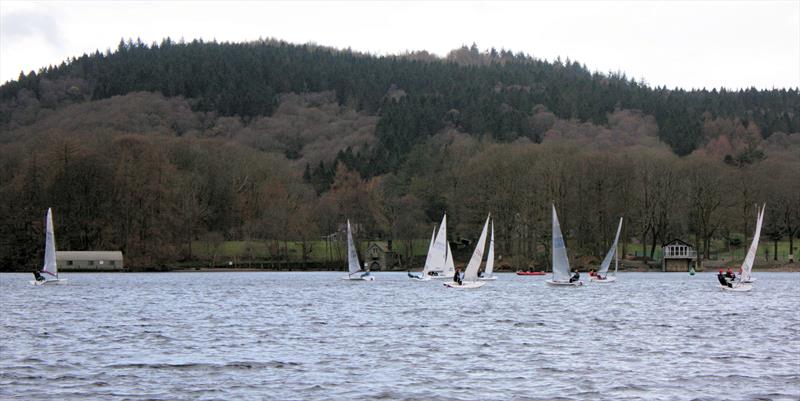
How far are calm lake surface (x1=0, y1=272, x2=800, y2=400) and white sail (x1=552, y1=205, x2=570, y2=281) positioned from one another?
348 inches

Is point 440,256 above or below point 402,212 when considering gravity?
below

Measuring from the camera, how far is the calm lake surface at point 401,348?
99.6 ft

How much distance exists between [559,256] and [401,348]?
148 ft

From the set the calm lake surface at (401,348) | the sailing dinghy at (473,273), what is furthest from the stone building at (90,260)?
the sailing dinghy at (473,273)

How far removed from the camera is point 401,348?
3994 centimetres

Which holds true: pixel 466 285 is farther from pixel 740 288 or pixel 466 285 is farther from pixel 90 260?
pixel 90 260

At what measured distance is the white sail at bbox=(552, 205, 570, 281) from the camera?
81.0m

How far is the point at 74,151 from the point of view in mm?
128625

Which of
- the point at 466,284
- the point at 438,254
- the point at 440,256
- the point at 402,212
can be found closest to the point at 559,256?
the point at 466,284

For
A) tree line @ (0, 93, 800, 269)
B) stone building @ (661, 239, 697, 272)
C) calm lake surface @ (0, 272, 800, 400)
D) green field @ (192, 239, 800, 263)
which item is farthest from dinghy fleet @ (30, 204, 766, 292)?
green field @ (192, 239, 800, 263)

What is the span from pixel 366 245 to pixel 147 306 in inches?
3333

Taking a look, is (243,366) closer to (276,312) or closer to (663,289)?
(276,312)

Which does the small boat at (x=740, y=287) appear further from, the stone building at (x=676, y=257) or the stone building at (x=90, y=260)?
the stone building at (x=90, y=260)

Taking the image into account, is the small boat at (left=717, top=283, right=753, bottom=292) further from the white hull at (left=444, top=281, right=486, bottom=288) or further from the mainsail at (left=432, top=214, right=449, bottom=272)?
the mainsail at (left=432, top=214, right=449, bottom=272)
